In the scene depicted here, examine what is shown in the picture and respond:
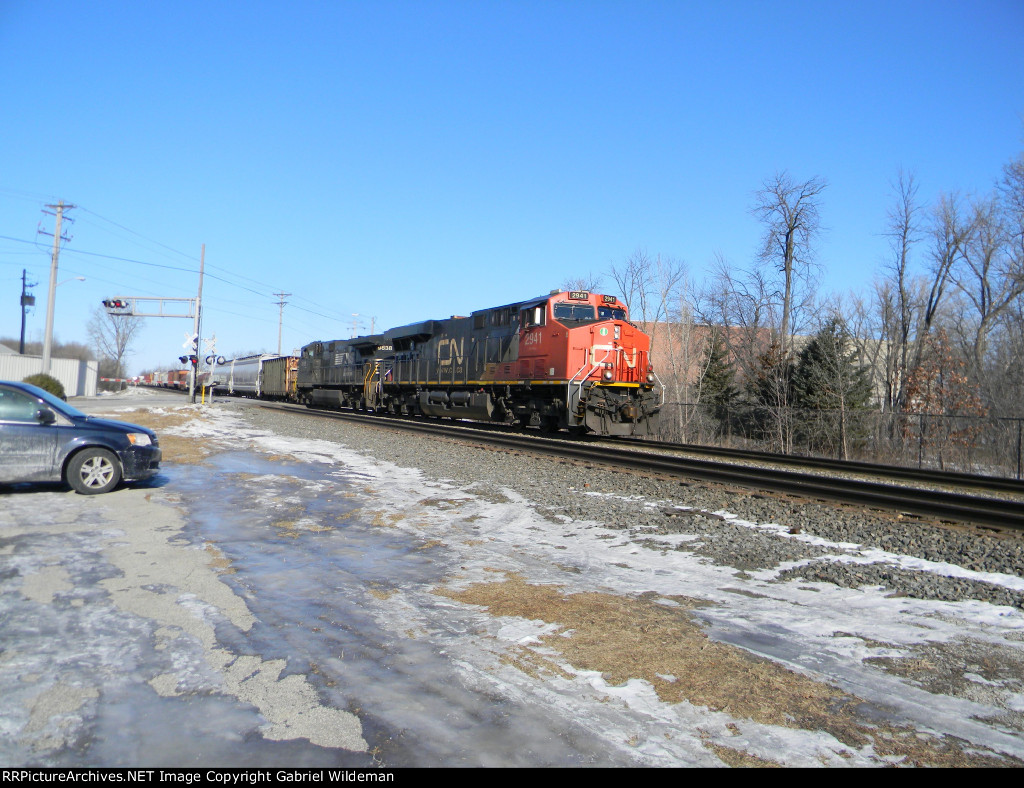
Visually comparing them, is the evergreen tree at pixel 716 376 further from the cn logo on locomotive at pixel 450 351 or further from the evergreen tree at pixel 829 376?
the cn logo on locomotive at pixel 450 351

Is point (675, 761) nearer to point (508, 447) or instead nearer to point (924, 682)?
point (924, 682)

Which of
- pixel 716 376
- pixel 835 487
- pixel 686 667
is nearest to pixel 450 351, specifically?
pixel 835 487

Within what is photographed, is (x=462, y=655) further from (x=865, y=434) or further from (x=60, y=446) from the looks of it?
(x=865, y=434)

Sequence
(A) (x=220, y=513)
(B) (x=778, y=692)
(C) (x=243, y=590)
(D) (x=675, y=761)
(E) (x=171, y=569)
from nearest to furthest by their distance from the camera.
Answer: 1. (D) (x=675, y=761)
2. (B) (x=778, y=692)
3. (C) (x=243, y=590)
4. (E) (x=171, y=569)
5. (A) (x=220, y=513)

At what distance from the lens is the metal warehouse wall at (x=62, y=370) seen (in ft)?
147

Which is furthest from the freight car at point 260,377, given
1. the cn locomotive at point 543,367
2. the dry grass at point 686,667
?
the dry grass at point 686,667

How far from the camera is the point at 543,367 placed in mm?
20281

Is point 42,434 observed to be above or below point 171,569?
above

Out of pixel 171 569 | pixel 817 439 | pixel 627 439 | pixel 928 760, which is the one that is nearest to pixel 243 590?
pixel 171 569

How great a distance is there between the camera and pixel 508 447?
1764 cm

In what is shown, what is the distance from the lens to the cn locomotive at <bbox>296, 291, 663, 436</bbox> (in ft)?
64.2

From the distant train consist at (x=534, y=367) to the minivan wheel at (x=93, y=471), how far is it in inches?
482

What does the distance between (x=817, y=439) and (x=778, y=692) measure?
21.6 m

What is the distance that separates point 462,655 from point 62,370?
53592 millimetres
